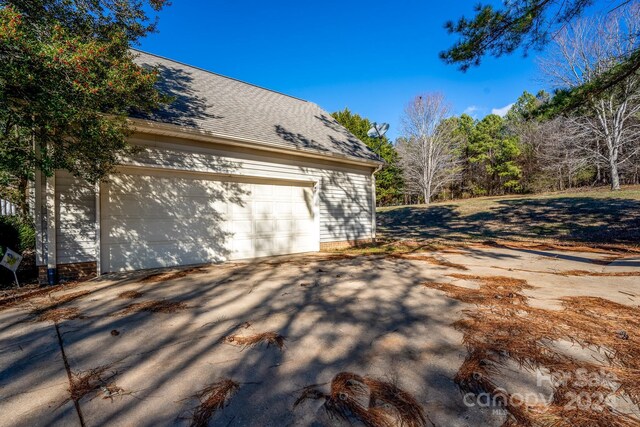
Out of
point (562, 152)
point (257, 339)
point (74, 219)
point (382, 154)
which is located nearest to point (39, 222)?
point (74, 219)

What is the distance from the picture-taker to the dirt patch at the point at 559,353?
1.43 metres

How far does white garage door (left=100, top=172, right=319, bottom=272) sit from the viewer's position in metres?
5.00

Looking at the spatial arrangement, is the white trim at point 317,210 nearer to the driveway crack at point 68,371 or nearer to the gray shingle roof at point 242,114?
the gray shingle roof at point 242,114

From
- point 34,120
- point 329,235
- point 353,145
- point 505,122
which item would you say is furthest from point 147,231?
point 505,122

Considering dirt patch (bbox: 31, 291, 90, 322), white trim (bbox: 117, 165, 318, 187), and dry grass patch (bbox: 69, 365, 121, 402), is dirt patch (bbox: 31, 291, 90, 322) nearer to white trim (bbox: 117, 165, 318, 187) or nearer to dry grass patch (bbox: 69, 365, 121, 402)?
dry grass patch (bbox: 69, 365, 121, 402)

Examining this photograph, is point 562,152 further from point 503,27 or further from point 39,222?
point 39,222

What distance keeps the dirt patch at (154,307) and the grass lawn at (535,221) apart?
8414 mm

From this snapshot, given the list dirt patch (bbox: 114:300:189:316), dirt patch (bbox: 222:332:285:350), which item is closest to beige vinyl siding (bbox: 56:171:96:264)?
dirt patch (bbox: 114:300:189:316)

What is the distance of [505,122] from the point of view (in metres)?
31.8

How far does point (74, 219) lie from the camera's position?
468 centimetres

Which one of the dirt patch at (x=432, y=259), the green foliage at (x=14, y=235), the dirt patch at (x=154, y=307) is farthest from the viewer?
the dirt patch at (x=432, y=259)

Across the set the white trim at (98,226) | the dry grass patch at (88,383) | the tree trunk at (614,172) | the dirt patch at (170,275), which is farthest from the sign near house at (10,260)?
the tree trunk at (614,172)

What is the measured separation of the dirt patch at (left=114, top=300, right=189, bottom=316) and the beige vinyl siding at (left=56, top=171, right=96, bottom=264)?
2.39m

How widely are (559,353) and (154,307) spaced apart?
3.78 metres
